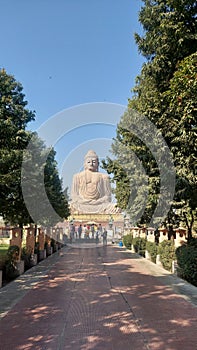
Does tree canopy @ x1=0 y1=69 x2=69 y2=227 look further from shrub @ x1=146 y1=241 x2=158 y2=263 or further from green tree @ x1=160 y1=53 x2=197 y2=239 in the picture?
shrub @ x1=146 y1=241 x2=158 y2=263

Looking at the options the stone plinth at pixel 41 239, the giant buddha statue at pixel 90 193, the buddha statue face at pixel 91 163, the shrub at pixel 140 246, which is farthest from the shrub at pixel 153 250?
the buddha statue face at pixel 91 163

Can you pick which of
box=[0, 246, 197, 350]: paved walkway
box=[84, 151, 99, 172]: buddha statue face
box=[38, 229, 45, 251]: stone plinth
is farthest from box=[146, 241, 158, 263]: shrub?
box=[84, 151, 99, 172]: buddha statue face

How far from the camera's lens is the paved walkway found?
4.70 m

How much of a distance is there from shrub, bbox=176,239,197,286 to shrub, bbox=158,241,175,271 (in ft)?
4.23

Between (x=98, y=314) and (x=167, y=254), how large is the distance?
7.03 metres

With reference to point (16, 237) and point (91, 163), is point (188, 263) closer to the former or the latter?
point (16, 237)

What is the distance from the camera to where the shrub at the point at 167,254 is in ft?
40.3

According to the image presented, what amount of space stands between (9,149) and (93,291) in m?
4.43

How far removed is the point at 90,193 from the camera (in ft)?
151

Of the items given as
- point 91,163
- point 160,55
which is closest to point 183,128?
point 160,55

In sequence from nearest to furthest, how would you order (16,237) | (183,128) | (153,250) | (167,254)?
(183,128) < (16,237) < (167,254) < (153,250)

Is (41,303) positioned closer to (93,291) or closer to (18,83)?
(93,291)

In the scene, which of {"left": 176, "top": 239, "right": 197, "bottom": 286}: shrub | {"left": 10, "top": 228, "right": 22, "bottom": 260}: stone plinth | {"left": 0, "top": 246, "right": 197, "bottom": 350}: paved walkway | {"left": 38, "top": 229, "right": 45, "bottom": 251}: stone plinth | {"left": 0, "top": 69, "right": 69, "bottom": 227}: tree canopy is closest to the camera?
{"left": 0, "top": 246, "right": 197, "bottom": 350}: paved walkway

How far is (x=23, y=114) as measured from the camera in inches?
399
